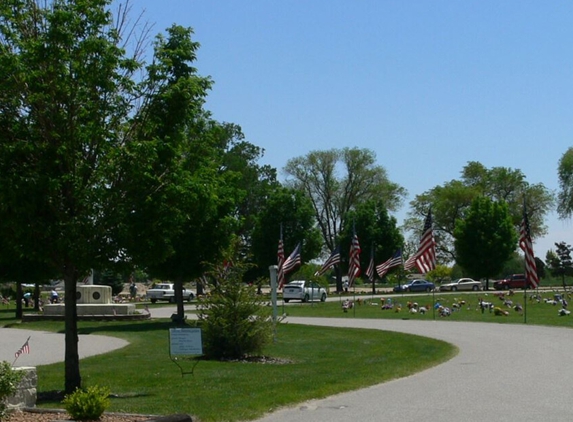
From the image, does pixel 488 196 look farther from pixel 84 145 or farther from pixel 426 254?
pixel 84 145

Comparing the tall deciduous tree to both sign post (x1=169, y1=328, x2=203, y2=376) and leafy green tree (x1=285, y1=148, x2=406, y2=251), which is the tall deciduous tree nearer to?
sign post (x1=169, y1=328, x2=203, y2=376)

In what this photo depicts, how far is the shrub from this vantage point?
2100 centimetres

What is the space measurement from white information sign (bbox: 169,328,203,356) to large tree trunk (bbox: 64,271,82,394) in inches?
94.1

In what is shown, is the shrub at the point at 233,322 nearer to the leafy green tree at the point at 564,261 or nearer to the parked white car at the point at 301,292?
the parked white car at the point at 301,292

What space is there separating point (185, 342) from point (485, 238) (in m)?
64.8

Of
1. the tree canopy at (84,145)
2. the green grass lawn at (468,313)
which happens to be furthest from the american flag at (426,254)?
the tree canopy at (84,145)

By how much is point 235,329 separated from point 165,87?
8.04 metres

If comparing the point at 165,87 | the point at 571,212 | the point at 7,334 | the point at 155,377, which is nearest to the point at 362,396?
the point at 155,377

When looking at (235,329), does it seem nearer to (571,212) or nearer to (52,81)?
(52,81)

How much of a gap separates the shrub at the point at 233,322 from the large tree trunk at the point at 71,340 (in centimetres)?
680

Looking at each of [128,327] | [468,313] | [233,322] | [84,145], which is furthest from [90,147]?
[468,313]

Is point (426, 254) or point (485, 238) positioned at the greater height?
point (485, 238)

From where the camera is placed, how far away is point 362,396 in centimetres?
1426

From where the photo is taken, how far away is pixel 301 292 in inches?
2436
